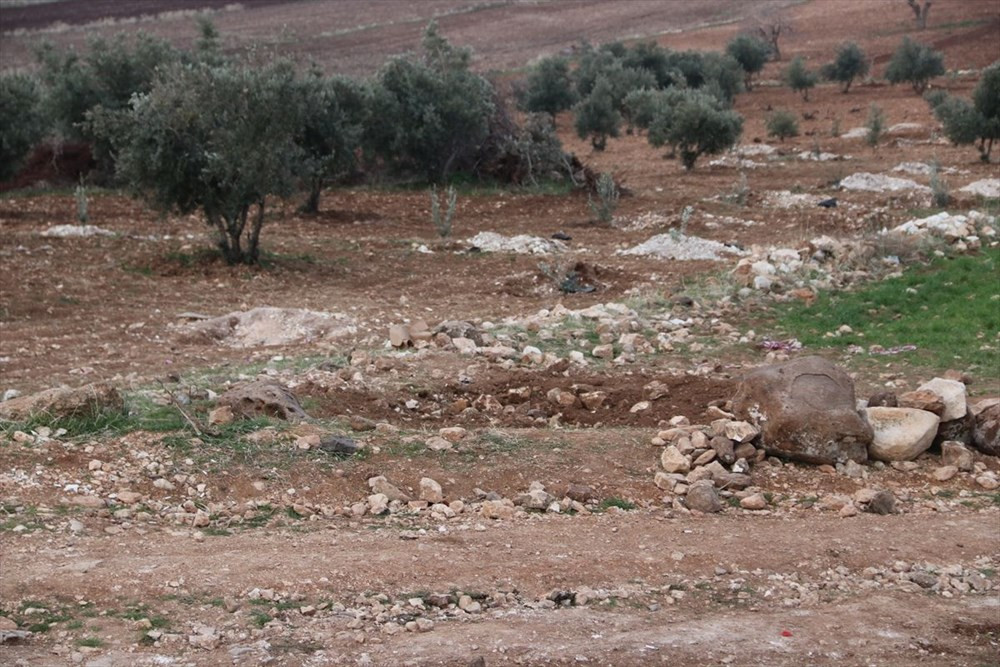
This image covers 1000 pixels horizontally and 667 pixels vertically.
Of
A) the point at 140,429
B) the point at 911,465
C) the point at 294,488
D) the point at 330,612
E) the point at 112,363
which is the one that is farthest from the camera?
the point at 112,363

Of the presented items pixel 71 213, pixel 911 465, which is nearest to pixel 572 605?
pixel 911 465

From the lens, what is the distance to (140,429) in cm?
777

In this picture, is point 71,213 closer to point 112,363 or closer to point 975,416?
point 112,363

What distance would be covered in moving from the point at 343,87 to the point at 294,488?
1726cm

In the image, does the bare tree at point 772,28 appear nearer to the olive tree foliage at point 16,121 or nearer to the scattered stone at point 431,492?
the olive tree foliage at point 16,121

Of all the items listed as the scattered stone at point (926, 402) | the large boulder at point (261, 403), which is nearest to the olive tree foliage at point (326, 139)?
the large boulder at point (261, 403)

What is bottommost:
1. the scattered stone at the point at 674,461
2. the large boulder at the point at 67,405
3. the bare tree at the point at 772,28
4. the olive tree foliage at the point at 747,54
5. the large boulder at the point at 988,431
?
the large boulder at the point at 988,431

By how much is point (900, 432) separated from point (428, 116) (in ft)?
58.0

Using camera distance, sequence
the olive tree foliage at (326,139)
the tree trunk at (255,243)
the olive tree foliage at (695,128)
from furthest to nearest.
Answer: the olive tree foliage at (695,128) → the olive tree foliage at (326,139) → the tree trunk at (255,243)

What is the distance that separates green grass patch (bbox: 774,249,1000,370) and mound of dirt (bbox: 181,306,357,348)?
497cm

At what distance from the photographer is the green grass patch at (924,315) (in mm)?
11398

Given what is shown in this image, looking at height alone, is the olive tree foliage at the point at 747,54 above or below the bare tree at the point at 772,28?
below

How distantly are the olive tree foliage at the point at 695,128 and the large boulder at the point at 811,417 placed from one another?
739 inches

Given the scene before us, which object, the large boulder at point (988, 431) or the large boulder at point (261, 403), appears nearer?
the large boulder at point (261, 403)
